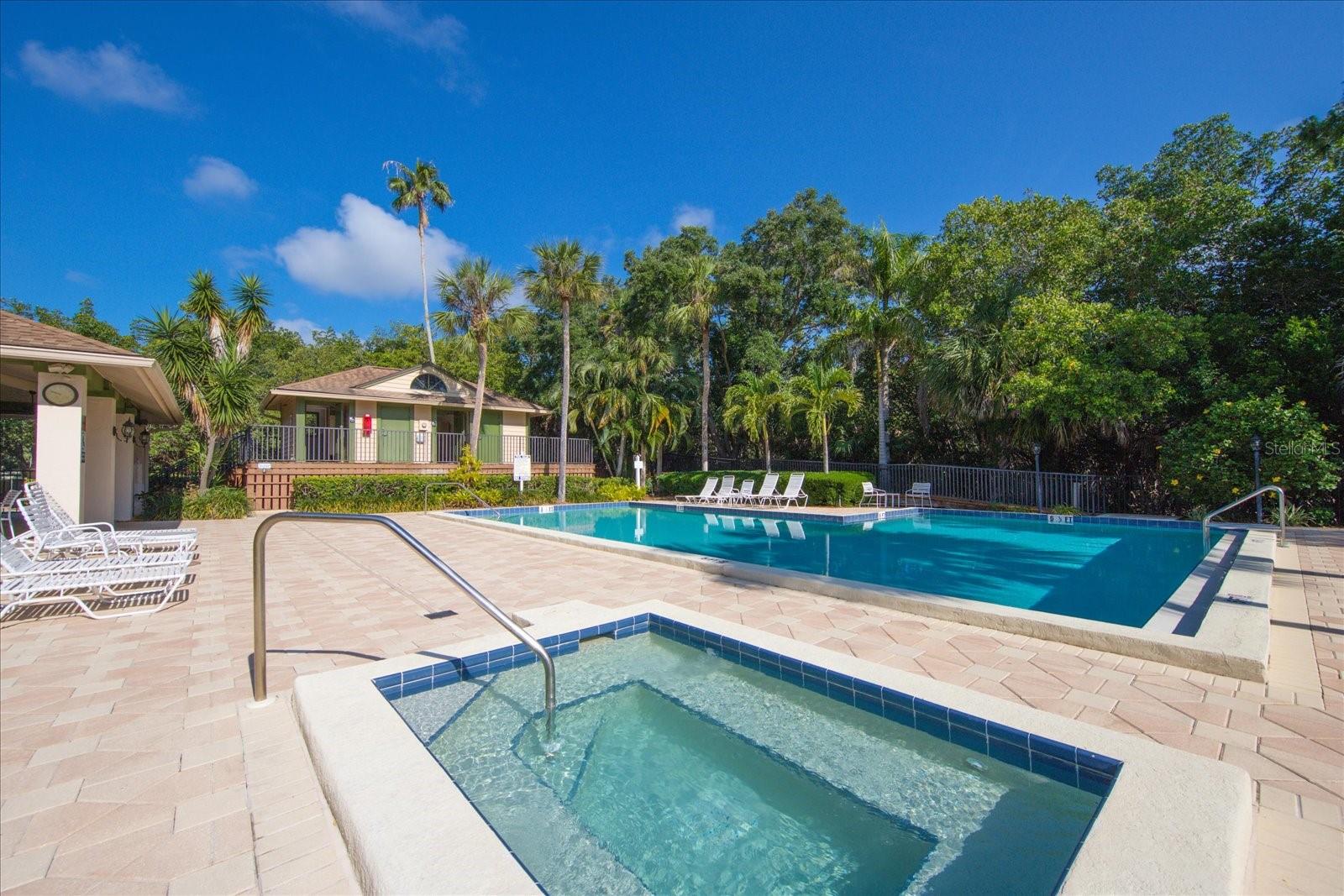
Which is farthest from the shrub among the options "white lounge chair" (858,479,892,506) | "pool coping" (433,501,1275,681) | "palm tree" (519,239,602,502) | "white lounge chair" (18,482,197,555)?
"white lounge chair" (18,482,197,555)

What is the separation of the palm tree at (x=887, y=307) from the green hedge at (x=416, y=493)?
881 cm

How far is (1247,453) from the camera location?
37.6 ft

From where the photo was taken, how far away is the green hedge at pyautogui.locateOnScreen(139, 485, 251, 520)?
1357 centimetres

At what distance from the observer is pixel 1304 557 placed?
7.41 m

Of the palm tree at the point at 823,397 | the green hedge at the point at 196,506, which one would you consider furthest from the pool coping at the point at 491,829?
the palm tree at the point at 823,397

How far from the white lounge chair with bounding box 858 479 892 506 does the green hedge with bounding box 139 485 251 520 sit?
52.2ft

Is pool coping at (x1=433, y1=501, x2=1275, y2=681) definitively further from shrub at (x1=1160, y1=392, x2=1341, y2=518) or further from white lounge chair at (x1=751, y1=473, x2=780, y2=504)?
white lounge chair at (x1=751, y1=473, x2=780, y2=504)

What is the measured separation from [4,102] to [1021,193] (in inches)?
1097

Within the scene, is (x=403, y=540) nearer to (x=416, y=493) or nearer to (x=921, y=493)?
(x=416, y=493)

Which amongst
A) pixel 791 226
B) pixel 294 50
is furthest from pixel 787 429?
pixel 294 50

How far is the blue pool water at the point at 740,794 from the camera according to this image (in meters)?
2.29

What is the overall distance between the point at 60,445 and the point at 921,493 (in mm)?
17163

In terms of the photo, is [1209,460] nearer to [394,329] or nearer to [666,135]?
[666,135]

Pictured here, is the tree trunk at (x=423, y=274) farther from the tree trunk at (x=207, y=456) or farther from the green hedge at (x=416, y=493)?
the tree trunk at (x=207, y=456)
